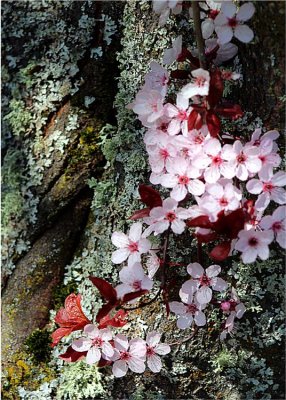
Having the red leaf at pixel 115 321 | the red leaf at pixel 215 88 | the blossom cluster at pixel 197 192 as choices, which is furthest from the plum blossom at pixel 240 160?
the red leaf at pixel 115 321

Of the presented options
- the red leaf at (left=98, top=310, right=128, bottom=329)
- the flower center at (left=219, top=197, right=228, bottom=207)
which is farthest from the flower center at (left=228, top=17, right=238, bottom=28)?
the red leaf at (left=98, top=310, right=128, bottom=329)

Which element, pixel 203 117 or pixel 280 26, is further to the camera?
pixel 280 26

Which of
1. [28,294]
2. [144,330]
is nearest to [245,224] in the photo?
[144,330]

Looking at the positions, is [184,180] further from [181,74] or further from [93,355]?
[93,355]

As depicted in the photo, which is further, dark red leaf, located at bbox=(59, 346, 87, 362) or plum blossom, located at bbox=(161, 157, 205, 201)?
dark red leaf, located at bbox=(59, 346, 87, 362)

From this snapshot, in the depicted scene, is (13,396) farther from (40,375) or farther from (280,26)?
(280,26)

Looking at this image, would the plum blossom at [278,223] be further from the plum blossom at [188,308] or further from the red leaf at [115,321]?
the red leaf at [115,321]

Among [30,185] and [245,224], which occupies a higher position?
[245,224]

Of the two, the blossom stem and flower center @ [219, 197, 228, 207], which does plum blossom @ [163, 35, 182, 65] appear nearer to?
the blossom stem
